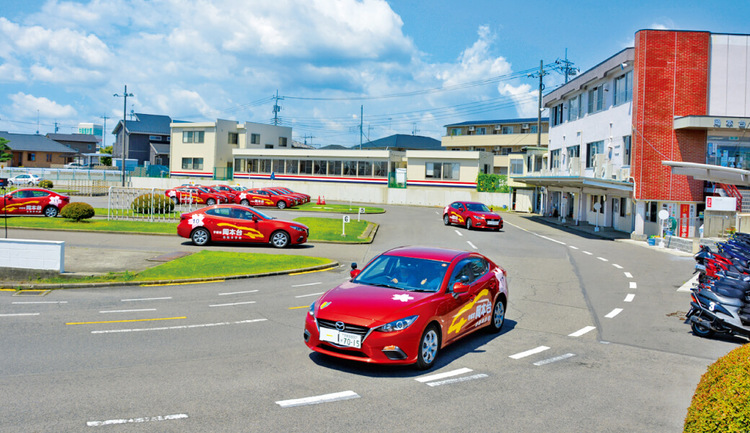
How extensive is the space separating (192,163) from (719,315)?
70.8 metres

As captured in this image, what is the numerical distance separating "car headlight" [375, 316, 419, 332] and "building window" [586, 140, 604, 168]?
1283 inches

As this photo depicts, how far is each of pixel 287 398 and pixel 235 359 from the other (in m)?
1.90

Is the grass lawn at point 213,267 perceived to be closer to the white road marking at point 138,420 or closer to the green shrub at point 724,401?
the white road marking at point 138,420

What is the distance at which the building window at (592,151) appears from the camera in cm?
3761

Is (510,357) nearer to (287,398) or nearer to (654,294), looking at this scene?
(287,398)

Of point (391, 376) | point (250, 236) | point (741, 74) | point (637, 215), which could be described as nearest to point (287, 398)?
point (391, 376)

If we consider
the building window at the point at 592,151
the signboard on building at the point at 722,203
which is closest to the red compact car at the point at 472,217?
the building window at the point at 592,151

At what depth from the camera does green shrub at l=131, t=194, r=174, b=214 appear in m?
30.6

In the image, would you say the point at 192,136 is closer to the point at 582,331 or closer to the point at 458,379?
the point at 582,331

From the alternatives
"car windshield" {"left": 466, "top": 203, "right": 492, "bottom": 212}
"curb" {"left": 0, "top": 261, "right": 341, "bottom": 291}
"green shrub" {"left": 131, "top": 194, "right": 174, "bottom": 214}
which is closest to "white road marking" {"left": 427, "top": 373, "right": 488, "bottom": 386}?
"curb" {"left": 0, "top": 261, "right": 341, "bottom": 291}

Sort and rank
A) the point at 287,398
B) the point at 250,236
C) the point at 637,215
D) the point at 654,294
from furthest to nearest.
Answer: the point at 637,215 < the point at 250,236 < the point at 654,294 < the point at 287,398

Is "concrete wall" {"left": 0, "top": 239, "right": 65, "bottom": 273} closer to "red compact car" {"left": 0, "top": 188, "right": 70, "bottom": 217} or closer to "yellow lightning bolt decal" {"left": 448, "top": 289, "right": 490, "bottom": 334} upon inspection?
"yellow lightning bolt decal" {"left": 448, "top": 289, "right": 490, "bottom": 334}

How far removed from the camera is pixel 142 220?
2962 cm

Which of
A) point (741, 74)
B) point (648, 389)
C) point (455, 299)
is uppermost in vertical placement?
point (741, 74)
